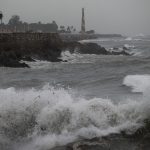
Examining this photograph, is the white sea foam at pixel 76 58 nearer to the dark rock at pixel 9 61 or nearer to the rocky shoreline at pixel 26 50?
the rocky shoreline at pixel 26 50

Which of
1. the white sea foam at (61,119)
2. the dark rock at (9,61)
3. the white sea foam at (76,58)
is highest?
the white sea foam at (61,119)

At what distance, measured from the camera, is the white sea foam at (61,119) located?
7.59m

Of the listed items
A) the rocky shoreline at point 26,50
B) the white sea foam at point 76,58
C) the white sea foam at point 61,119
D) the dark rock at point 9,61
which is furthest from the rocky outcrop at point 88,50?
the white sea foam at point 61,119

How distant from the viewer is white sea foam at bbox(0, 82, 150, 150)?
24.9 ft

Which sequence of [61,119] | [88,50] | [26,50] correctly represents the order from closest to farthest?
[61,119]
[26,50]
[88,50]

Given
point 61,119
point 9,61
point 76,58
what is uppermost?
point 61,119

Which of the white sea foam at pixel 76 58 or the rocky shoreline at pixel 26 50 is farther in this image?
the white sea foam at pixel 76 58

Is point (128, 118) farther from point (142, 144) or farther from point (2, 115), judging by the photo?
point (2, 115)

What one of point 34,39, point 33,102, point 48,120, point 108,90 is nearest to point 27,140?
point 48,120

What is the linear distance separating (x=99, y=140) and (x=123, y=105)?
1507mm

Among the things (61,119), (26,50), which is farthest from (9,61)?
(61,119)

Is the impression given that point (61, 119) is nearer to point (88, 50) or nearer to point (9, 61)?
point (9, 61)

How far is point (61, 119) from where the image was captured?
26.5 ft

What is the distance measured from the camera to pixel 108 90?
12773 millimetres
